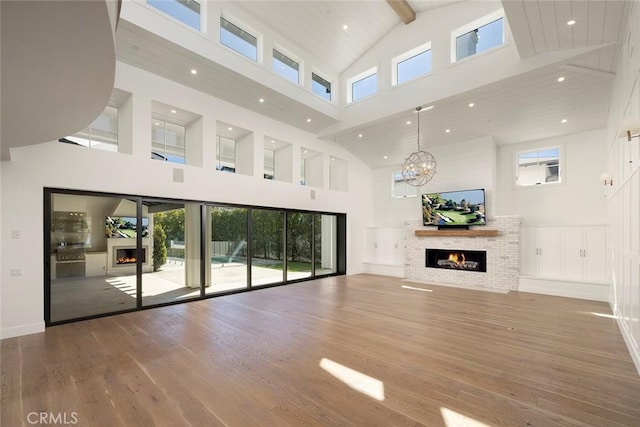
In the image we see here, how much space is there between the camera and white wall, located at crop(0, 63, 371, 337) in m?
4.21

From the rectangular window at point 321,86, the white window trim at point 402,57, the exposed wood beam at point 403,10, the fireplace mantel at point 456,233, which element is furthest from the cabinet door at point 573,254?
the rectangular window at point 321,86

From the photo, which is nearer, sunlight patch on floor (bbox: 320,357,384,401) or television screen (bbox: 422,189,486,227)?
sunlight patch on floor (bbox: 320,357,384,401)

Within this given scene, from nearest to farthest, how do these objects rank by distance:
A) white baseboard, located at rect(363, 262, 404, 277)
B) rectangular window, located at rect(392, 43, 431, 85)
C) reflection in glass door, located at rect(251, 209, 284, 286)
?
rectangular window, located at rect(392, 43, 431, 85) → reflection in glass door, located at rect(251, 209, 284, 286) → white baseboard, located at rect(363, 262, 404, 277)

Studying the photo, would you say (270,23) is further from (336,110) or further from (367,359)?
(367,359)

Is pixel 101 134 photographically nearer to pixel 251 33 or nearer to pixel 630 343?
pixel 251 33

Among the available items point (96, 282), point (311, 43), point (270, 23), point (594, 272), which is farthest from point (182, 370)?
point (594, 272)

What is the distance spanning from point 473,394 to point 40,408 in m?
3.77

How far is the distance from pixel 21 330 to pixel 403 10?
9.46 m

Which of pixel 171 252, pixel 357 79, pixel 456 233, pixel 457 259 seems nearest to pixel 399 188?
pixel 456 233

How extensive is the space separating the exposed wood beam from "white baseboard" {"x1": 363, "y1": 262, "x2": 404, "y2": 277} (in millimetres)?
7000

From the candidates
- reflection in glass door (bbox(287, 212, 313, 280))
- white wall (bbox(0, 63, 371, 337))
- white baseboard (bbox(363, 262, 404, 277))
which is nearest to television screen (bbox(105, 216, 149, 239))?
white wall (bbox(0, 63, 371, 337))

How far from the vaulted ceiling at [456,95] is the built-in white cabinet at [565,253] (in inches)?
101

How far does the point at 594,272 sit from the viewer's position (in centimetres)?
670

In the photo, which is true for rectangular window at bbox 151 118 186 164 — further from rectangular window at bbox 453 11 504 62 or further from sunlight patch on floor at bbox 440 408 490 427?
rectangular window at bbox 453 11 504 62
